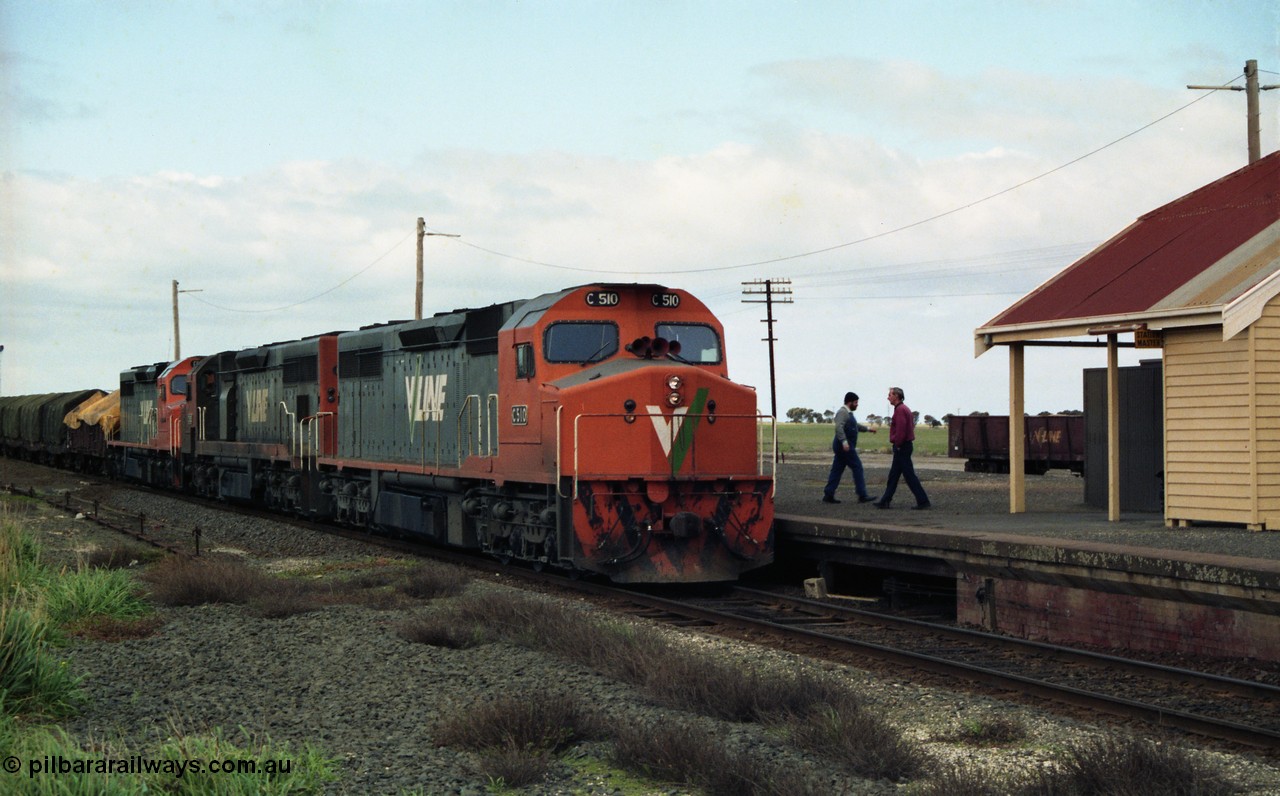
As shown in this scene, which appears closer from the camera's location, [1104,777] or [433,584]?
[1104,777]

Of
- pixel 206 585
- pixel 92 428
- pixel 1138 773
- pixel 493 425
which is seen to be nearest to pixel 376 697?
pixel 1138 773

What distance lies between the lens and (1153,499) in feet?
58.7

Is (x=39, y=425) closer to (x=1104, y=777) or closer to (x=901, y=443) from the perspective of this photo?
(x=901, y=443)

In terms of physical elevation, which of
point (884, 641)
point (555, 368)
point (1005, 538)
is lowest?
point (884, 641)

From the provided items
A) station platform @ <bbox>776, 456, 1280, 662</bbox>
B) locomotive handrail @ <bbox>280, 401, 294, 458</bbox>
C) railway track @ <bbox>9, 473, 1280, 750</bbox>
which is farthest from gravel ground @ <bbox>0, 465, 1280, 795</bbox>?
locomotive handrail @ <bbox>280, 401, 294, 458</bbox>

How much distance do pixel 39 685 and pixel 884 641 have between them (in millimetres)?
7076

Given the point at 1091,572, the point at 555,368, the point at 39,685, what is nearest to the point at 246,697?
the point at 39,685

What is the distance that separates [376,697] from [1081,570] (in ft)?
21.4

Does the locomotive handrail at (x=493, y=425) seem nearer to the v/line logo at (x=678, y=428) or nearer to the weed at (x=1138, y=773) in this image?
the v/line logo at (x=678, y=428)

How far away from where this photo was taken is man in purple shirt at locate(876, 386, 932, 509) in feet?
58.9

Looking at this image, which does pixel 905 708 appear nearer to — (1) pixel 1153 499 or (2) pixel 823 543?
(2) pixel 823 543

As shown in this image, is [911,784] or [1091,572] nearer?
[911,784]

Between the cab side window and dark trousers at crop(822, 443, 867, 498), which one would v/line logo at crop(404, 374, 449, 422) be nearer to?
the cab side window

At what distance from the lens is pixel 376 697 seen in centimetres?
858
